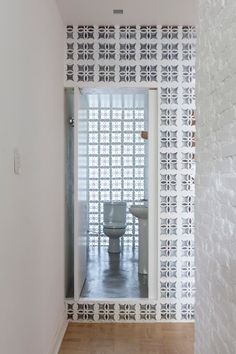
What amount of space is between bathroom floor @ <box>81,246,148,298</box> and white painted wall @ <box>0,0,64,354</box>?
80 cm

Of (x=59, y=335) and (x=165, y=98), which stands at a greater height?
(x=165, y=98)

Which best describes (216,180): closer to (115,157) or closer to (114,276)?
(114,276)

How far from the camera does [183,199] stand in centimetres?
346

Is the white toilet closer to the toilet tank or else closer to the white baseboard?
the toilet tank

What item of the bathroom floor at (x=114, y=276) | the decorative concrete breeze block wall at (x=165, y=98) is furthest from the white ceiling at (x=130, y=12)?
the bathroom floor at (x=114, y=276)

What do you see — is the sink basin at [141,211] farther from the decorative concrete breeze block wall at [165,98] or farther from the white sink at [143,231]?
the decorative concrete breeze block wall at [165,98]

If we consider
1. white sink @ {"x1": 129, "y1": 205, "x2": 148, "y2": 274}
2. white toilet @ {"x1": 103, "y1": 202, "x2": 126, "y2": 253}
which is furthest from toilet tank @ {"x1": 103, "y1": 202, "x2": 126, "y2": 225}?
white sink @ {"x1": 129, "y1": 205, "x2": 148, "y2": 274}

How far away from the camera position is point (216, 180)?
175 centimetres

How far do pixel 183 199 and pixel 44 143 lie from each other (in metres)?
1.49

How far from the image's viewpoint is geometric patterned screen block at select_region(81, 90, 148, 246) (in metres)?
5.89

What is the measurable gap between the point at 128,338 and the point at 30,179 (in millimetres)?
Result: 1759

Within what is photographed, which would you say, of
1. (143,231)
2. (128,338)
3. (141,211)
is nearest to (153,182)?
(141,211)

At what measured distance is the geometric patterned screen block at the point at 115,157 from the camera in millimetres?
5895

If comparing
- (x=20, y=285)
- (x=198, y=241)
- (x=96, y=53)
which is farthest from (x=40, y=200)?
(x=96, y=53)
